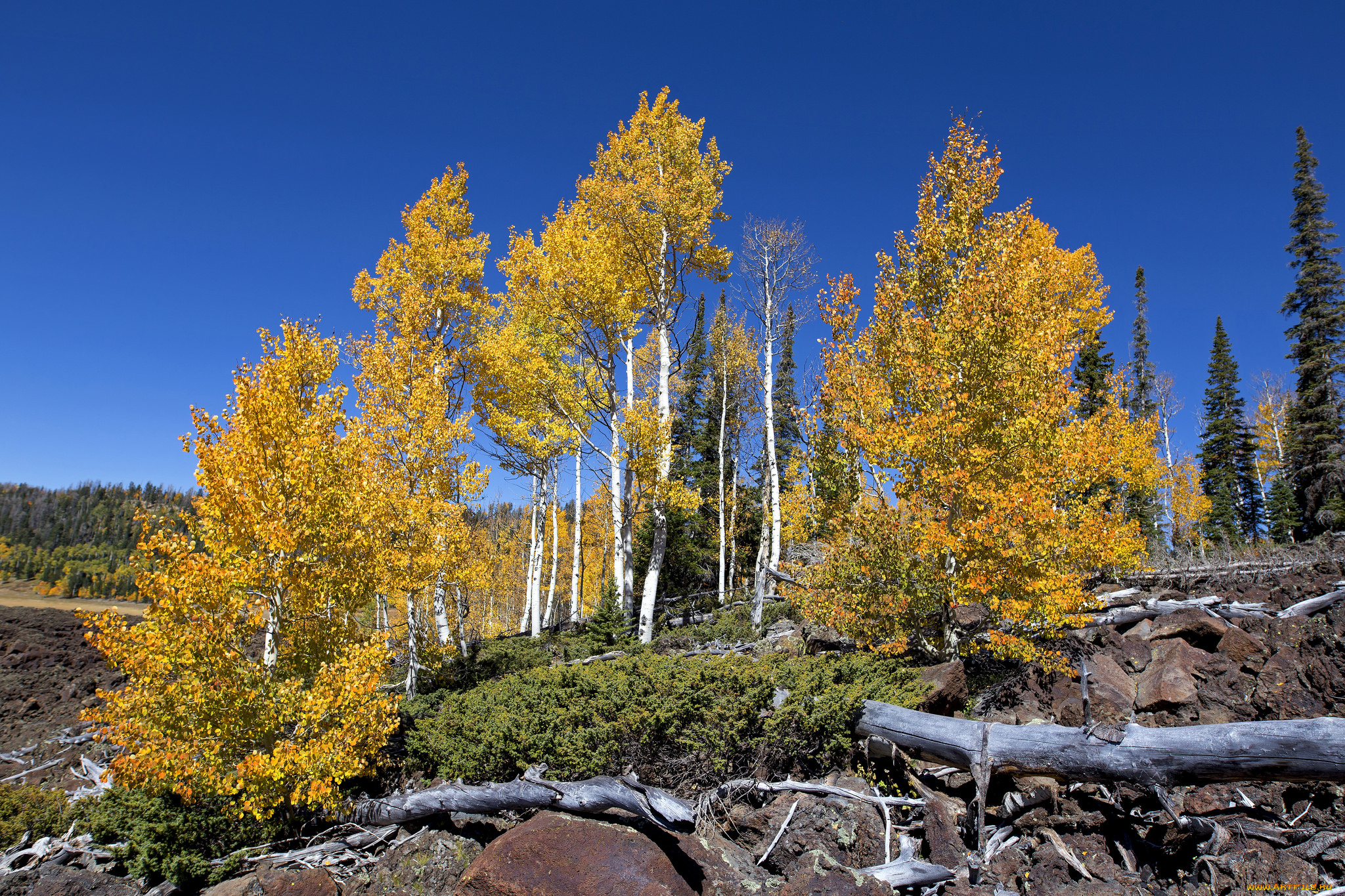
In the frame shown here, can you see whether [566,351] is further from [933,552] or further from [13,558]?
[13,558]

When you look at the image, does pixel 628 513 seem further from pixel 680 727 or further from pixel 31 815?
pixel 31 815

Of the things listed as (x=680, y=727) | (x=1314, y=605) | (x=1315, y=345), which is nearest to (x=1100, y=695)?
(x=1314, y=605)

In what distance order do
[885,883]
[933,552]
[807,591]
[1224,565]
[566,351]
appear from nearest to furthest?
[885,883]
[933,552]
[807,591]
[1224,565]
[566,351]

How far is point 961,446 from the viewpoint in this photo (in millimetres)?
8094

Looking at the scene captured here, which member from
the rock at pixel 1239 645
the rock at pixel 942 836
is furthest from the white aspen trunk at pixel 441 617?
the rock at pixel 1239 645

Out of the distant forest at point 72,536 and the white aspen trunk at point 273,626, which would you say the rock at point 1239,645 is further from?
the distant forest at point 72,536

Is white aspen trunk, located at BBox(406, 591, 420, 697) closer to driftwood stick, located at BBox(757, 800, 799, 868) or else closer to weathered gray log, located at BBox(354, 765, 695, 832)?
weathered gray log, located at BBox(354, 765, 695, 832)

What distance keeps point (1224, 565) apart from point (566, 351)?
15178 mm

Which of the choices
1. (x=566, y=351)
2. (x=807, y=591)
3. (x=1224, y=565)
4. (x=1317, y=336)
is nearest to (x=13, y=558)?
(x=566, y=351)

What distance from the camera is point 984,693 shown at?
7.39 meters

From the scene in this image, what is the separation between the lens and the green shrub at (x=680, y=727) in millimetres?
6012

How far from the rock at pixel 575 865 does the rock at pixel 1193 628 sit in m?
7.15

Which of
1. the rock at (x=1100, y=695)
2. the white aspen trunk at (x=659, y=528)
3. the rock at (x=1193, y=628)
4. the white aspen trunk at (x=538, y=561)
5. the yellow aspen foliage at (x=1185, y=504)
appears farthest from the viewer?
the yellow aspen foliage at (x=1185, y=504)

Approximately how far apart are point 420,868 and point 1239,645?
9712 mm
